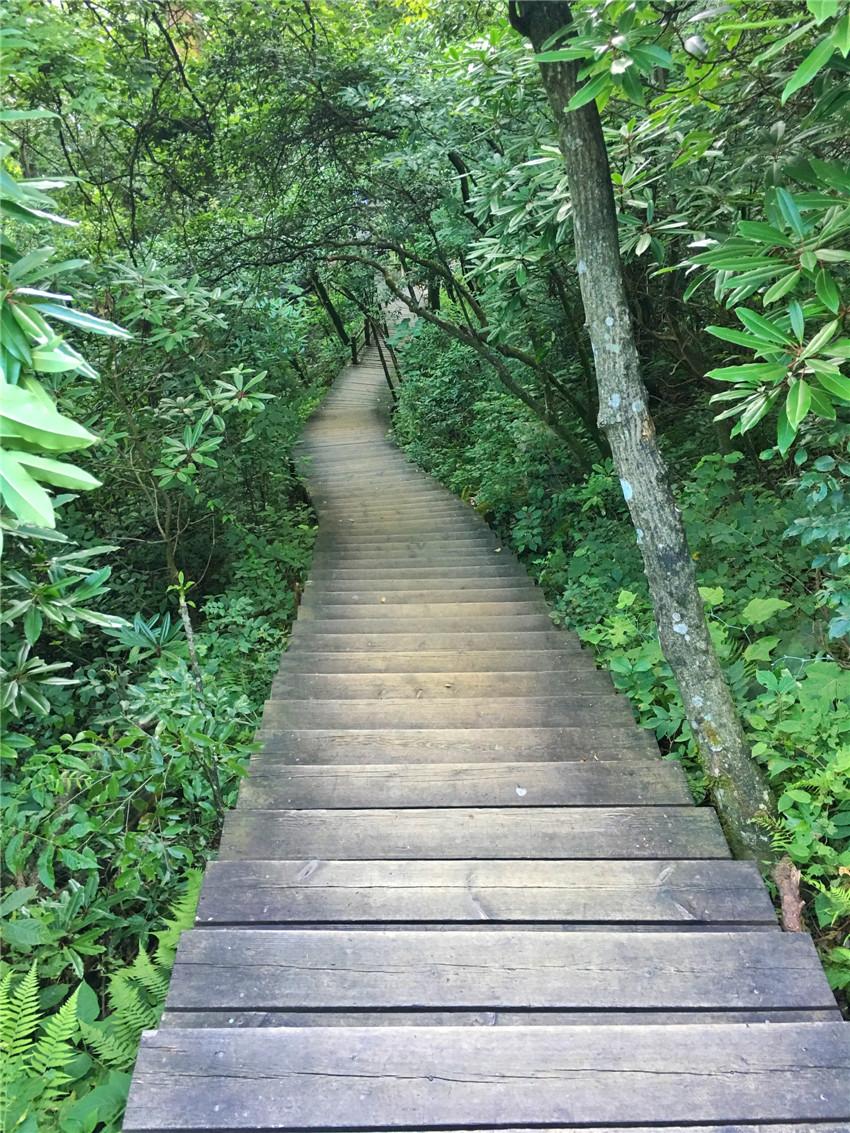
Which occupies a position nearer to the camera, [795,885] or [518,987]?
[518,987]

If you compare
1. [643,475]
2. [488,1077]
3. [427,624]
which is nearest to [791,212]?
[643,475]

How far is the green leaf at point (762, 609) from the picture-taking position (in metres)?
2.82

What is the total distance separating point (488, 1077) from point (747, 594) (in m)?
2.59

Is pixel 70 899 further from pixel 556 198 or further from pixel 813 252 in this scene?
pixel 556 198

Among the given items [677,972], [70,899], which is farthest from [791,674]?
[70,899]

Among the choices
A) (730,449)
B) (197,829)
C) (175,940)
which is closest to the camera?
(175,940)

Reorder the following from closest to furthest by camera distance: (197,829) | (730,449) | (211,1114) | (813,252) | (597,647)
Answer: (211,1114)
(813,252)
(197,829)
(597,647)
(730,449)

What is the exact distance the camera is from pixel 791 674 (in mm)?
2621

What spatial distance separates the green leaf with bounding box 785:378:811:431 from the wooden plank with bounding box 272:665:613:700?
1756 mm

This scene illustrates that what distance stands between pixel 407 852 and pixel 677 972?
2.87ft

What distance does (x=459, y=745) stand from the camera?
269 centimetres

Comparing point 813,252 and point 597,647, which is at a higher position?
point 813,252

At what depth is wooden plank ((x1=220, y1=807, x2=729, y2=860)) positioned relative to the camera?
83.8 inches

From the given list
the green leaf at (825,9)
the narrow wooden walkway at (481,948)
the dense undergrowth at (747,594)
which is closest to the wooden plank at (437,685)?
the narrow wooden walkway at (481,948)
